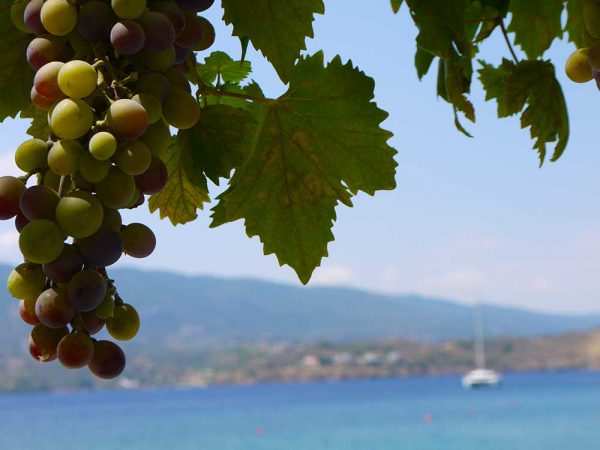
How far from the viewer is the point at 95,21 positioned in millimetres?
344

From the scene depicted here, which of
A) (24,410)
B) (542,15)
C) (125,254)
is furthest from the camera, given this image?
(24,410)

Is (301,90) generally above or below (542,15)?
below

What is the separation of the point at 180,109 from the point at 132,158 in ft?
0.15

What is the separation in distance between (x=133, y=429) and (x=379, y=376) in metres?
26.7

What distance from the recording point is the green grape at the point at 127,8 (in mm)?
343

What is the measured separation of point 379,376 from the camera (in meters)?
62.8

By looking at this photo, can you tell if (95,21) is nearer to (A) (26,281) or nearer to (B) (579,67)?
(A) (26,281)

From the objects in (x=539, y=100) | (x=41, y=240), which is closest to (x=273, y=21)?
(x=41, y=240)

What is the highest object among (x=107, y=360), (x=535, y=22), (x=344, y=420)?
(x=535, y=22)

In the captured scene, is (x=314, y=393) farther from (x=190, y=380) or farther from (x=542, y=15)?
(x=542, y=15)

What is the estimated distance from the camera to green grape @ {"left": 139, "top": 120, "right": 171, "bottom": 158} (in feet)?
1.20

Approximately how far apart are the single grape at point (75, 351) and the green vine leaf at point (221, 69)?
25 centimetres

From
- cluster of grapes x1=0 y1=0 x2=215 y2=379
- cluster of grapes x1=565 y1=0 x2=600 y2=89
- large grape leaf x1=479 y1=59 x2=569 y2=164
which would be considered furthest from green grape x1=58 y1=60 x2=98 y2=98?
large grape leaf x1=479 y1=59 x2=569 y2=164

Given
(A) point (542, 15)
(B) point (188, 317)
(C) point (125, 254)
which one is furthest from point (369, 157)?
(B) point (188, 317)
